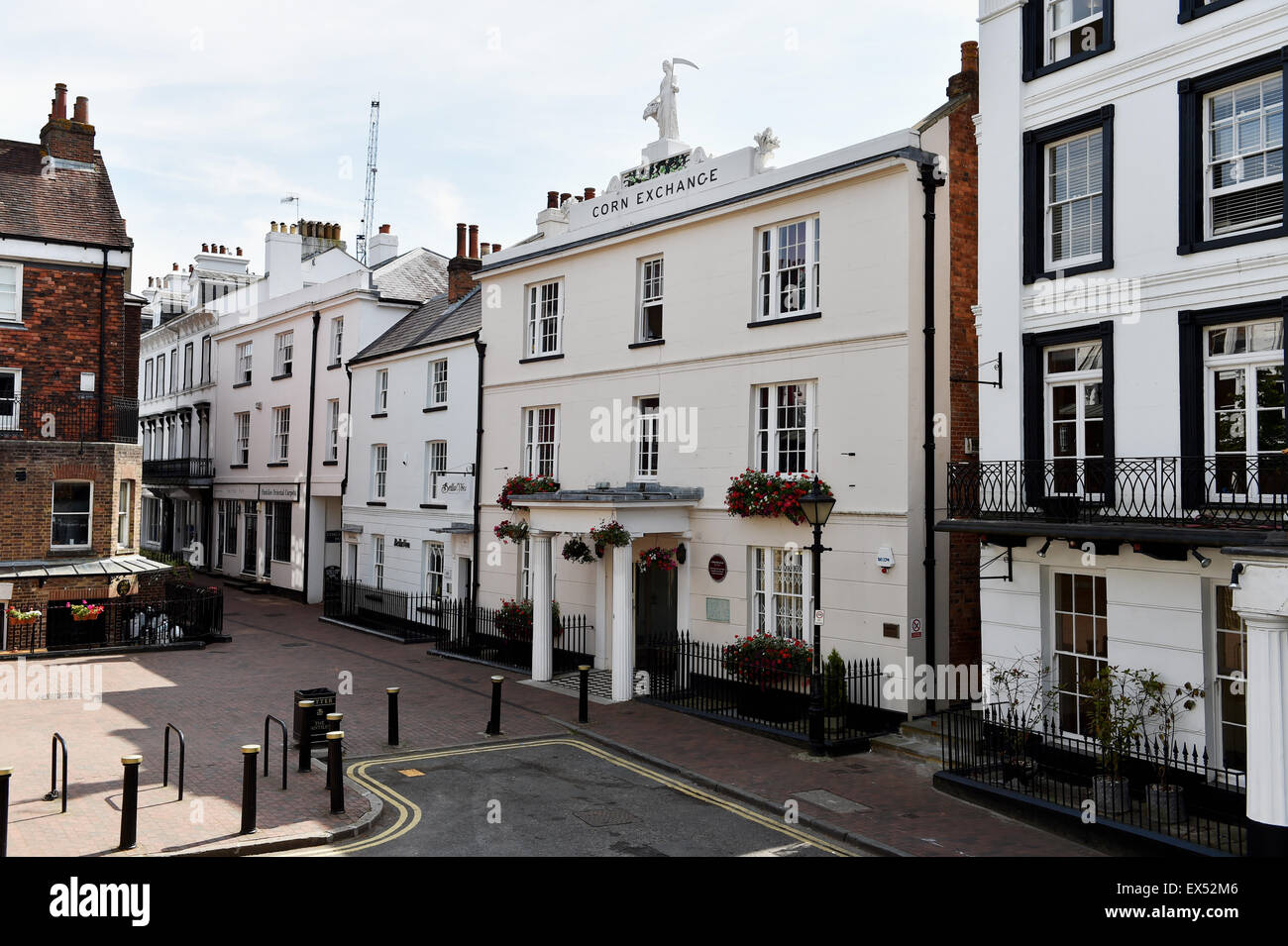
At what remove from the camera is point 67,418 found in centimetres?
2531

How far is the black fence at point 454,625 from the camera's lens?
22125mm

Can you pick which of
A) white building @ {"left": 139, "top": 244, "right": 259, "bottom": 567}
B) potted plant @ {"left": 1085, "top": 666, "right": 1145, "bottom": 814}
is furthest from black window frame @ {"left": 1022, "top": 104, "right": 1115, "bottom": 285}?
white building @ {"left": 139, "top": 244, "right": 259, "bottom": 567}

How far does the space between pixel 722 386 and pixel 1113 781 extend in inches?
400

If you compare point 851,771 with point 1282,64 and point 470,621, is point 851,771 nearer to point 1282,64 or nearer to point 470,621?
point 1282,64

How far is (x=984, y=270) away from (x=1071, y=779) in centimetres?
714

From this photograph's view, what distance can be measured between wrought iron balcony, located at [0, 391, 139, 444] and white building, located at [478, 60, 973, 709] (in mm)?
9993

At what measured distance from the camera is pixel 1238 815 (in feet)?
35.4

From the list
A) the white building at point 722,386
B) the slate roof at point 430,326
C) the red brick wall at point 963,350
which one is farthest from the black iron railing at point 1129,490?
the slate roof at point 430,326

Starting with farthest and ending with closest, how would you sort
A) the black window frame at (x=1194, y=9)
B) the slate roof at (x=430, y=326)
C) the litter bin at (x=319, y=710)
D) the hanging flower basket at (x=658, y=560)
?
1. the slate roof at (x=430, y=326)
2. the hanging flower basket at (x=658, y=560)
3. the litter bin at (x=319, y=710)
4. the black window frame at (x=1194, y=9)

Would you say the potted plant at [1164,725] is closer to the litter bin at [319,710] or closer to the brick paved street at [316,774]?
the brick paved street at [316,774]

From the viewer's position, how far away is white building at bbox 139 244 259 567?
43.0m

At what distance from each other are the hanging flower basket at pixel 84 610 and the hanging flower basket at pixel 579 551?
1206cm

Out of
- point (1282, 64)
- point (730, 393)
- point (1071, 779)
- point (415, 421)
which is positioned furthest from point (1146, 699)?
point (415, 421)

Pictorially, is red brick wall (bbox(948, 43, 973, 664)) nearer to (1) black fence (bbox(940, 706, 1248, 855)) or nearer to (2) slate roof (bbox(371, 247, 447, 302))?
(1) black fence (bbox(940, 706, 1248, 855))
